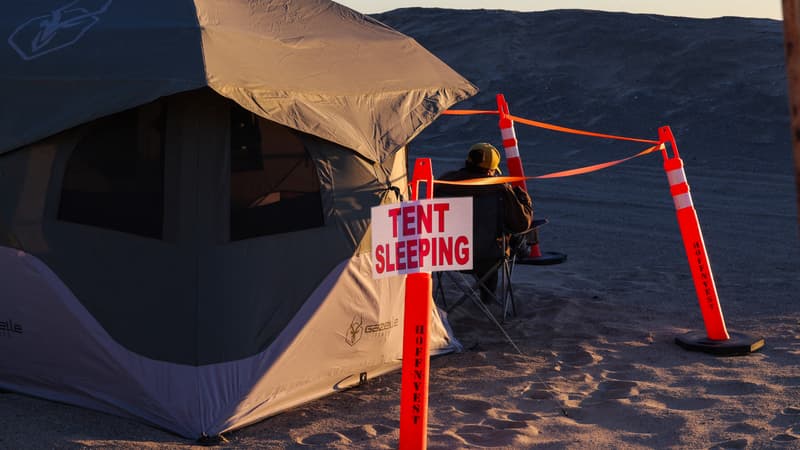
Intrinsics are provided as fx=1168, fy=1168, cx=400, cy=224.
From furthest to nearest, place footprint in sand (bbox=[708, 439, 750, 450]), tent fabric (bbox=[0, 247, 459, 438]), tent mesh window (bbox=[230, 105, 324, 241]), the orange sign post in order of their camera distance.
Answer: the orange sign post < tent mesh window (bbox=[230, 105, 324, 241]) < tent fabric (bbox=[0, 247, 459, 438]) < footprint in sand (bbox=[708, 439, 750, 450])

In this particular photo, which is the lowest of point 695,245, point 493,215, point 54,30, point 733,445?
point 733,445

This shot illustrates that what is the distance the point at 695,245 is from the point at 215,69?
3.40 metres

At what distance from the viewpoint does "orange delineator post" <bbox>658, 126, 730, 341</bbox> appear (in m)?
7.41

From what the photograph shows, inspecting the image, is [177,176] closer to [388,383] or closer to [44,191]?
[44,191]

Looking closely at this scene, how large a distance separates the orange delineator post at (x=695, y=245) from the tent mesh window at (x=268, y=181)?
96.0 inches

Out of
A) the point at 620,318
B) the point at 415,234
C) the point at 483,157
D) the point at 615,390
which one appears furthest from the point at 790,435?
the point at 483,157

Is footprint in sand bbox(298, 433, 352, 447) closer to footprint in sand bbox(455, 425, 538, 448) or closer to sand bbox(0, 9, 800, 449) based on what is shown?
sand bbox(0, 9, 800, 449)

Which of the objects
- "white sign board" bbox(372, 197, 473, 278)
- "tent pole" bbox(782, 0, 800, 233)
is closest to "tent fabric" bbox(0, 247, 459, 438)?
"white sign board" bbox(372, 197, 473, 278)

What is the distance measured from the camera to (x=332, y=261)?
6.39 m

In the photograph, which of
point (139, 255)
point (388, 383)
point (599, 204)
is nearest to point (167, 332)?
point (139, 255)

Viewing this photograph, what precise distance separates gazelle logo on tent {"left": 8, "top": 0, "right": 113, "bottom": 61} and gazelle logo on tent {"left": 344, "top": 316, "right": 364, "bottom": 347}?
2197mm

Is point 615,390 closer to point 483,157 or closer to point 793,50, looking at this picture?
point 483,157

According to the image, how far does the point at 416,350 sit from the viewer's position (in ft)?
16.9

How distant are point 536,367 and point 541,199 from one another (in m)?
7.30
